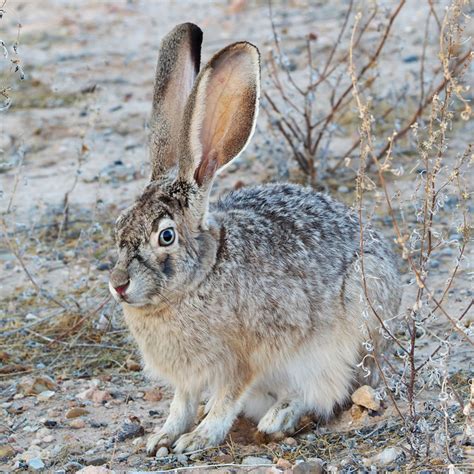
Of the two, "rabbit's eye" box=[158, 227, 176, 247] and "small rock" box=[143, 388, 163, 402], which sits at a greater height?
"rabbit's eye" box=[158, 227, 176, 247]

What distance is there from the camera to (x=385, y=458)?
13.7 feet

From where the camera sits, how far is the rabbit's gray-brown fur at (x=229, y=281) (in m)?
4.40

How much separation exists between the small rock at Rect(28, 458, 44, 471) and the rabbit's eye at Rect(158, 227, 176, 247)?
3.56 ft

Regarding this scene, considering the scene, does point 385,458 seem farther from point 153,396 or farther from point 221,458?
point 153,396

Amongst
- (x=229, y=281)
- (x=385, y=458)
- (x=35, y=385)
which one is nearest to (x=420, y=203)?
(x=229, y=281)

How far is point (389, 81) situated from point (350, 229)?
4.35m

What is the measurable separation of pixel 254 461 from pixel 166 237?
1001mm

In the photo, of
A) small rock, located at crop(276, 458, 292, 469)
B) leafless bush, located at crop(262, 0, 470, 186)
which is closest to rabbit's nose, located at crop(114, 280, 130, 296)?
small rock, located at crop(276, 458, 292, 469)

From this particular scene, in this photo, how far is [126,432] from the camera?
15.6 feet

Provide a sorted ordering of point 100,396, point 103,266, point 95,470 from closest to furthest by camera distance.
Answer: point 95,470, point 100,396, point 103,266

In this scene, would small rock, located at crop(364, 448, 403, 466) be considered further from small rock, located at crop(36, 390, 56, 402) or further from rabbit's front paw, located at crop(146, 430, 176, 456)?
small rock, located at crop(36, 390, 56, 402)

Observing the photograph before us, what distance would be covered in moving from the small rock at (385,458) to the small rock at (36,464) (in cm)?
138

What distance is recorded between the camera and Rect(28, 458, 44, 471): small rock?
14.7 ft

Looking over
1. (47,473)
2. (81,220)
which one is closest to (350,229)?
(47,473)
